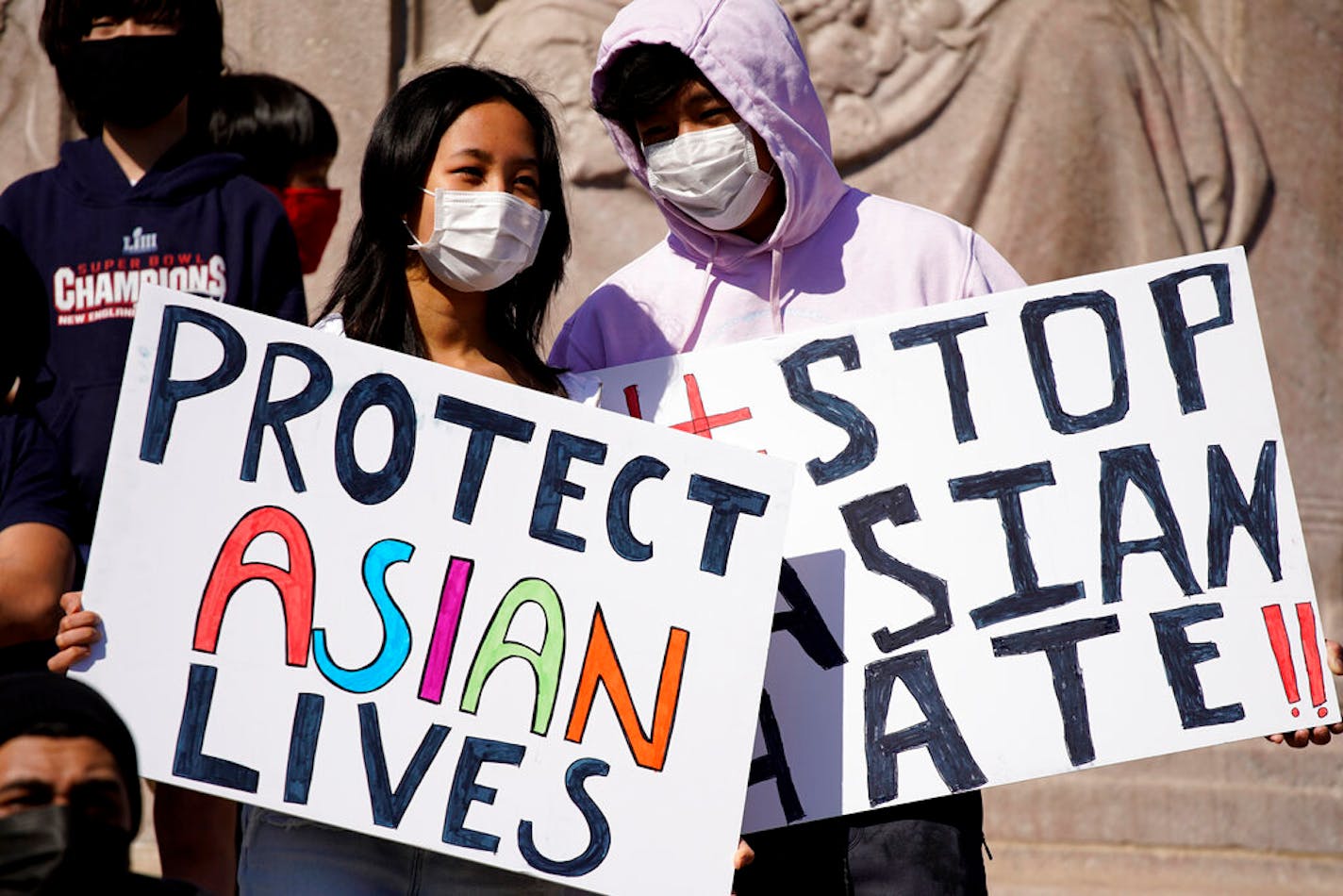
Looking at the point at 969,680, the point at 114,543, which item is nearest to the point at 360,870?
the point at 114,543

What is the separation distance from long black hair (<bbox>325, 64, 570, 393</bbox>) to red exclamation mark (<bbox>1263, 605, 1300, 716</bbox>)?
1205mm

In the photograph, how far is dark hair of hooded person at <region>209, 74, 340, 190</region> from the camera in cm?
449

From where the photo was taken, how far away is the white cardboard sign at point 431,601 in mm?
2766

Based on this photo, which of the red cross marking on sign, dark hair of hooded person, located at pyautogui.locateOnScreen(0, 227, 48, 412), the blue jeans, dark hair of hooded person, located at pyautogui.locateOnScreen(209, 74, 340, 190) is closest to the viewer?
the blue jeans

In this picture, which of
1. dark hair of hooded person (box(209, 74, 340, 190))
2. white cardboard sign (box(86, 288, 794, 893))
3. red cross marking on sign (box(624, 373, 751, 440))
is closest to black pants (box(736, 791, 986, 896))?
white cardboard sign (box(86, 288, 794, 893))

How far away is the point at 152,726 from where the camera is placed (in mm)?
2738

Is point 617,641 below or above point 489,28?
below

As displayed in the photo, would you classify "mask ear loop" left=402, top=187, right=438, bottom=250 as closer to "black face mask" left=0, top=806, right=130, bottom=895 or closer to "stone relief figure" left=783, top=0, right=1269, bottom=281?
"black face mask" left=0, top=806, right=130, bottom=895

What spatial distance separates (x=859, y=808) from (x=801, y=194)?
1.02 meters

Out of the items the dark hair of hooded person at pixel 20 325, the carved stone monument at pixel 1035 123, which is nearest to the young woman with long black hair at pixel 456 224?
the dark hair of hooded person at pixel 20 325

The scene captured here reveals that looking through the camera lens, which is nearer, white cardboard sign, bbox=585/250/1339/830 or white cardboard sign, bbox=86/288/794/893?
white cardboard sign, bbox=86/288/794/893

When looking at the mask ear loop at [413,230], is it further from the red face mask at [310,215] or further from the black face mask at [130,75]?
the red face mask at [310,215]

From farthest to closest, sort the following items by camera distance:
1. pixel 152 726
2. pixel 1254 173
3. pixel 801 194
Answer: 1. pixel 1254 173
2. pixel 801 194
3. pixel 152 726

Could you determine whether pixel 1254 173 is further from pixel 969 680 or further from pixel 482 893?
pixel 482 893
